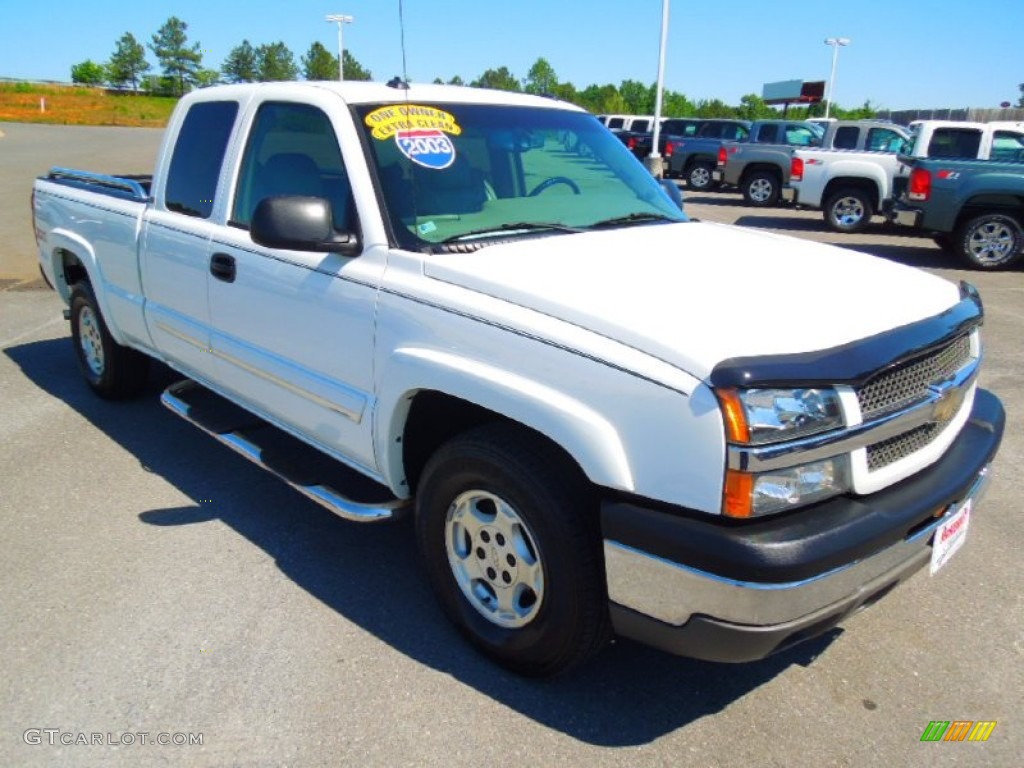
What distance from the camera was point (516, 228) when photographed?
10.4 ft

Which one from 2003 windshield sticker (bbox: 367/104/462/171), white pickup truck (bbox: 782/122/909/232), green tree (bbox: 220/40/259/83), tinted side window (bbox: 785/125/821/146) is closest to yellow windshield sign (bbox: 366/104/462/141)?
2003 windshield sticker (bbox: 367/104/462/171)

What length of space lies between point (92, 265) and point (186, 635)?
2905mm

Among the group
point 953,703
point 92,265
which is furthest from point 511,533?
point 92,265

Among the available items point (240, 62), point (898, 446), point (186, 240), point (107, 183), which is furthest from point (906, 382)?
point (240, 62)

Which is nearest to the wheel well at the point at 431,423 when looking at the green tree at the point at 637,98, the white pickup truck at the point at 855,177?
the white pickup truck at the point at 855,177

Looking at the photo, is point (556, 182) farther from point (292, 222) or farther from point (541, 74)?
point (541, 74)

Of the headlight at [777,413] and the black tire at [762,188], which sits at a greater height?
the headlight at [777,413]

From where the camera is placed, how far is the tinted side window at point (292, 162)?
3288 mm

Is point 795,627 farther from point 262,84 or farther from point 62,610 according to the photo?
point 262,84

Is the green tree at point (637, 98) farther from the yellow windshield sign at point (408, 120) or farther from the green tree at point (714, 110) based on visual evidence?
the yellow windshield sign at point (408, 120)

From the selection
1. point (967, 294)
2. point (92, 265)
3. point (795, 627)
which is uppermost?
point (967, 294)

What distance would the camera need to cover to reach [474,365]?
263 cm

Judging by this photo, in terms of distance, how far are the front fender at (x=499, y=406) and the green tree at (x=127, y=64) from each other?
131m

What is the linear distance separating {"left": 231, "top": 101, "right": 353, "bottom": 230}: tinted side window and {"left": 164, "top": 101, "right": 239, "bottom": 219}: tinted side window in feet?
0.79
